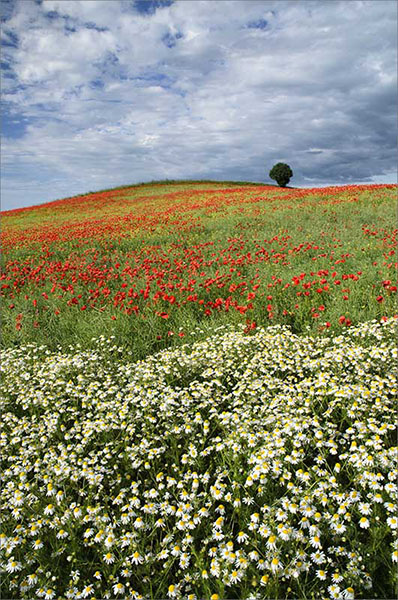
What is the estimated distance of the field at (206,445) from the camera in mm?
2660

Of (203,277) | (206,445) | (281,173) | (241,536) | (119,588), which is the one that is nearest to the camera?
(119,588)

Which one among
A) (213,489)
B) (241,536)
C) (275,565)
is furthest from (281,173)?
(275,565)

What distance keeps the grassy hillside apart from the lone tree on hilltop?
42.7 meters

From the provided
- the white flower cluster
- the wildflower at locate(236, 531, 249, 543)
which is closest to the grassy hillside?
the white flower cluster

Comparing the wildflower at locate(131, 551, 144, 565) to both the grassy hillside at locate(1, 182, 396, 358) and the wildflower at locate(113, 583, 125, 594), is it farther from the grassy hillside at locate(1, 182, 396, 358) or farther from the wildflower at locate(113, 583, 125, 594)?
the grassy hillside at locate(1, 182, 396, 358)

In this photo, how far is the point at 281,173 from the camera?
57.5 metres

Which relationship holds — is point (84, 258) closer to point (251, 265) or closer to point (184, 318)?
point (251, 265)

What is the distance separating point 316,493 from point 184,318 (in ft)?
13.8

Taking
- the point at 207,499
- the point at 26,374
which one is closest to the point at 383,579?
the point at 207,499

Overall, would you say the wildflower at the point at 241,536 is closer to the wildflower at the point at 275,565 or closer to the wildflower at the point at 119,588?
the wildflower at the point at 275,565

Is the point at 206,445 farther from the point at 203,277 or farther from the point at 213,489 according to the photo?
the point at 203,277

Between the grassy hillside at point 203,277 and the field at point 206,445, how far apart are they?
2.9 inches

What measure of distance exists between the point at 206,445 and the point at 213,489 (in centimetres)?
88

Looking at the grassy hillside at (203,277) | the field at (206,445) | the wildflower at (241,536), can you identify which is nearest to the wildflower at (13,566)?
the field at (206,445)
